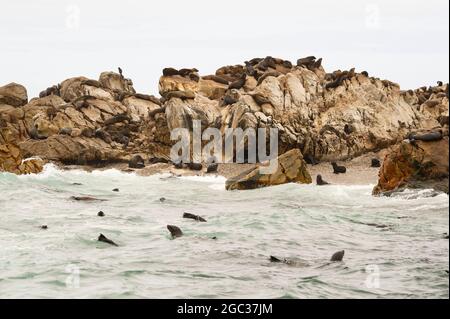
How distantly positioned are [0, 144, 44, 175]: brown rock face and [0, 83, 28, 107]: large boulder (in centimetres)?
1527

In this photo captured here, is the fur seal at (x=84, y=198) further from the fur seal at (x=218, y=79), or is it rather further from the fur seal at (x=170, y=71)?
the fur seal at (x=218, y=79)

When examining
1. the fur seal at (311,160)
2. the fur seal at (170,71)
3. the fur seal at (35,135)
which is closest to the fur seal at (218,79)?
the fur seal at (170,71)

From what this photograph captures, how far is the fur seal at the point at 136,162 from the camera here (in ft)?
127

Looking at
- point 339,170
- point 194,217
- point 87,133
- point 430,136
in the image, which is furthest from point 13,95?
point 430,136

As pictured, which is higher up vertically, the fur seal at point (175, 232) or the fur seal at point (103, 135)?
the fur seal at point (103, 135)

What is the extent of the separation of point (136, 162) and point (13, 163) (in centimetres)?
765

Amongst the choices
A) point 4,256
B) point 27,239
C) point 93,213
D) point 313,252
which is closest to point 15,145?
point 93,213

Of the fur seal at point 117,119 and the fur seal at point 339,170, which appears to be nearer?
the fur seal at point 339,170

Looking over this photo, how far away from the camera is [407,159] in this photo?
23422mm

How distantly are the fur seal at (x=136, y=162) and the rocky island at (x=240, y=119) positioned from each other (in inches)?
5.3

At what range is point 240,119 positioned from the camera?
120 ft

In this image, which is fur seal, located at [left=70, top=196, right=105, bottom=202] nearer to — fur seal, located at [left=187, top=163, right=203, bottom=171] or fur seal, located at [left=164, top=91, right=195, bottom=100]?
fur seal, located at [left=187, top=163, right=203, bottom=171]
